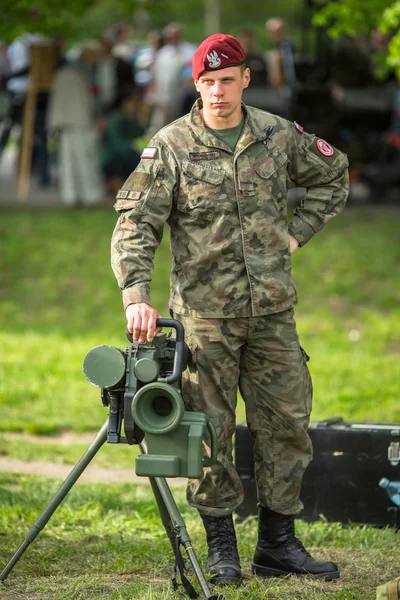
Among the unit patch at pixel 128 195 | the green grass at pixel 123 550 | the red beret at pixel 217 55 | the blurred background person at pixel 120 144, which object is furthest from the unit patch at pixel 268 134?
the blurred background person at pixel 120 144

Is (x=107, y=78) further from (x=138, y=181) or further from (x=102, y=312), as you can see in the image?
(x=138, y=181)

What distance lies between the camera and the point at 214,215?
4.78 m

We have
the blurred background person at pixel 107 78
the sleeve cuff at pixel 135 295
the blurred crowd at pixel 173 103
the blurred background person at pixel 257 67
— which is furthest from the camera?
the blurred background person at pixel 107 78

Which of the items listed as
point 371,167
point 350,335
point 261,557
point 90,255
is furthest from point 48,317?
point 261,557

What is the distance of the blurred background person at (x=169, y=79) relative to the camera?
15727mm

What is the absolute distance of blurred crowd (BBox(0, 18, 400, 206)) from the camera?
1512 centimetres

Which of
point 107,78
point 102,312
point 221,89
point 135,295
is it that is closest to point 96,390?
point 102,312

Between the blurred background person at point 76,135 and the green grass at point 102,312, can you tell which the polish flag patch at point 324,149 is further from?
the blurred background person at point 76,135

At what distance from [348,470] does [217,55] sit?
2.25 m

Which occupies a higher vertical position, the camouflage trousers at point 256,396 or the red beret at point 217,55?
the red beret at point 217,55

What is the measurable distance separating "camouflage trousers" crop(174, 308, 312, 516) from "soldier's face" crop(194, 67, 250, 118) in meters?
0.88

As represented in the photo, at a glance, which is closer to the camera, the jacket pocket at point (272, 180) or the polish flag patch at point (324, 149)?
the jacket pocket at point (272, 180)

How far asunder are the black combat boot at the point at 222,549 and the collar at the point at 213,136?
162cm

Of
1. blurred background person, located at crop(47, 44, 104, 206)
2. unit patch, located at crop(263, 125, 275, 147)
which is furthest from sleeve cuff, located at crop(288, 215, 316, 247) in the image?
blurred background person, located at crop(47, 44, 104, 206)
